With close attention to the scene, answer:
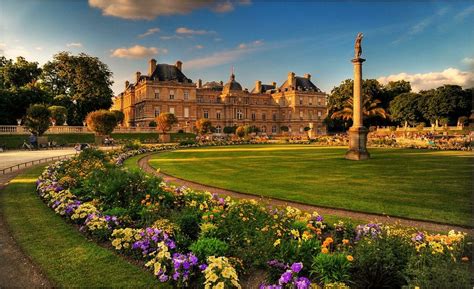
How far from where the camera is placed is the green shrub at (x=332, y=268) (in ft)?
13.5

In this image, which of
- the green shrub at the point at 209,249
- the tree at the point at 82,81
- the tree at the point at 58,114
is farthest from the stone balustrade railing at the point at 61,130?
the green shrub at the point at 209,249

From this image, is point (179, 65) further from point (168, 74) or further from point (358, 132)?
point (358, 132)

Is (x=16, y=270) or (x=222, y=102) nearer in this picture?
(x=16, y=270)

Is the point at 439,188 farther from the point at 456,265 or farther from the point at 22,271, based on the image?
the point at 22,271

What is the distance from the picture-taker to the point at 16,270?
513 centimetres

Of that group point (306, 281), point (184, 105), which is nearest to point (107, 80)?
point (184, 105)

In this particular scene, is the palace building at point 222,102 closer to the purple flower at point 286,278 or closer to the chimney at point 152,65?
the chimney at point 152,65

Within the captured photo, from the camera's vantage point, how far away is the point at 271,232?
531 cm

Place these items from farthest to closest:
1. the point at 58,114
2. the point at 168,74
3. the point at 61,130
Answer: the point at 168,74 → the point at 58,114 → the point at 61,130

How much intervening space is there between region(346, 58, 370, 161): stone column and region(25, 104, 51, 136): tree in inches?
1267

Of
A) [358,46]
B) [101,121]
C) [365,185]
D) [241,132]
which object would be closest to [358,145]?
[358,46]

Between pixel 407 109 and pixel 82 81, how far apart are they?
206ft

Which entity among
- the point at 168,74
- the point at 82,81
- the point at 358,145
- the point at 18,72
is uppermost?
the point at 168,74

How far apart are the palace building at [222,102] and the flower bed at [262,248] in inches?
2114
